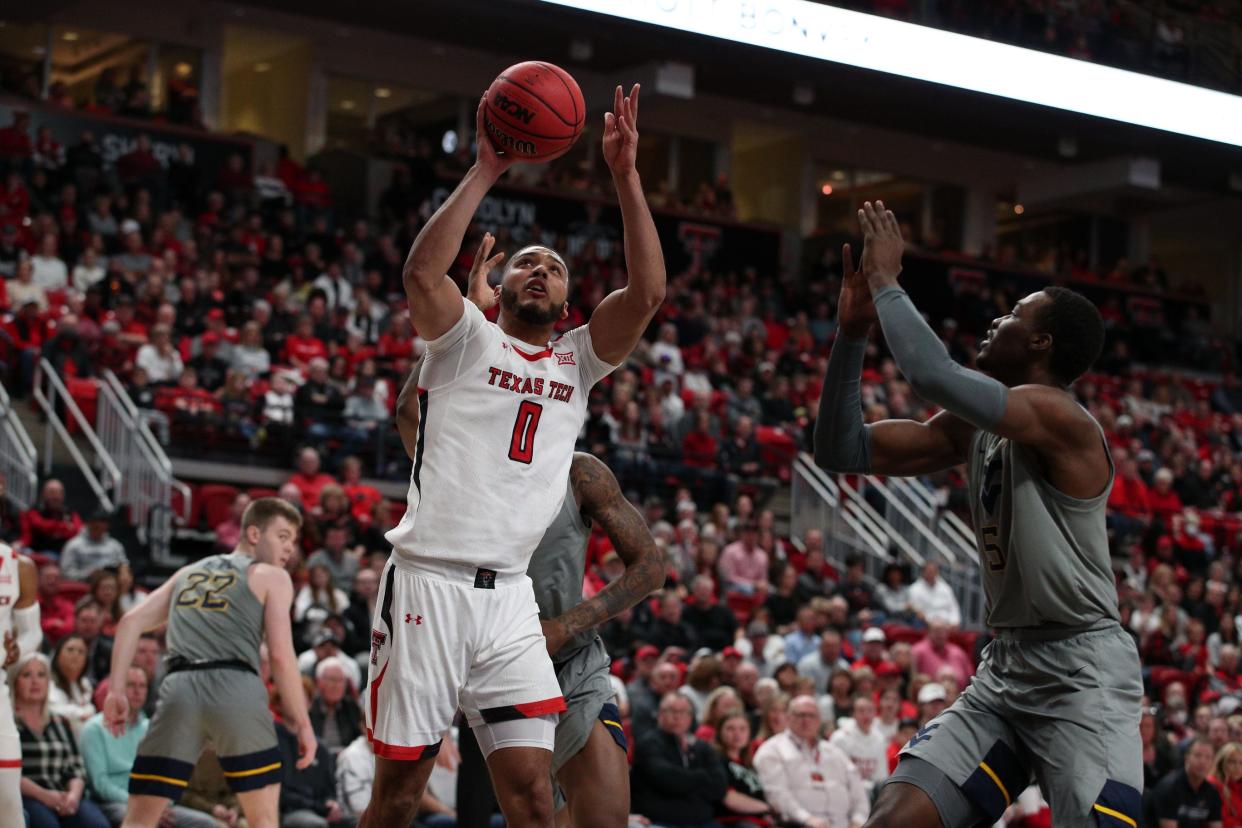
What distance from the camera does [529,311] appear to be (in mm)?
5070

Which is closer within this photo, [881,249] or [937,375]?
[937,375]

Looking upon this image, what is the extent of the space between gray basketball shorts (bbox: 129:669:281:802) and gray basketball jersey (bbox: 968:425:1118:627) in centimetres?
352

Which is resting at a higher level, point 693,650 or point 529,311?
point 529,311

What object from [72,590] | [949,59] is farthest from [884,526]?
[72,590]

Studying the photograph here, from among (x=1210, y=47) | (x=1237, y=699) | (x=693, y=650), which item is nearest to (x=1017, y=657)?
(x=693, y=650)

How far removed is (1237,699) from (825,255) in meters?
12.4

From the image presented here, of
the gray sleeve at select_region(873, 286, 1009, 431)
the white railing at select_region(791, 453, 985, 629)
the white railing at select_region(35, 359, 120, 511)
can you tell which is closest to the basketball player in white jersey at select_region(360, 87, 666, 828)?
the gray sleeve at select_region(873, 286, 1009, 431)

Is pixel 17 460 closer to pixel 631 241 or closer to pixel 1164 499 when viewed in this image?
pixel 631 241

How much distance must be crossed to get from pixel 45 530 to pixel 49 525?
0.16ft

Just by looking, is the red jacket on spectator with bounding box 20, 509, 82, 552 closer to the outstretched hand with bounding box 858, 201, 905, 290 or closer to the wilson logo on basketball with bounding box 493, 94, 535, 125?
the wilson logo on basketball with bounding box 493, 94, 535, 125

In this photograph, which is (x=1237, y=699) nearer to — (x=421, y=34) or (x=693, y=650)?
(x=693, y=650)

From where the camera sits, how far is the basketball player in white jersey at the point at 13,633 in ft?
21.9

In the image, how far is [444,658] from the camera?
15.7 ft

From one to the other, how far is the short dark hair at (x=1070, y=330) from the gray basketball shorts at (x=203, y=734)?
3850 mm
